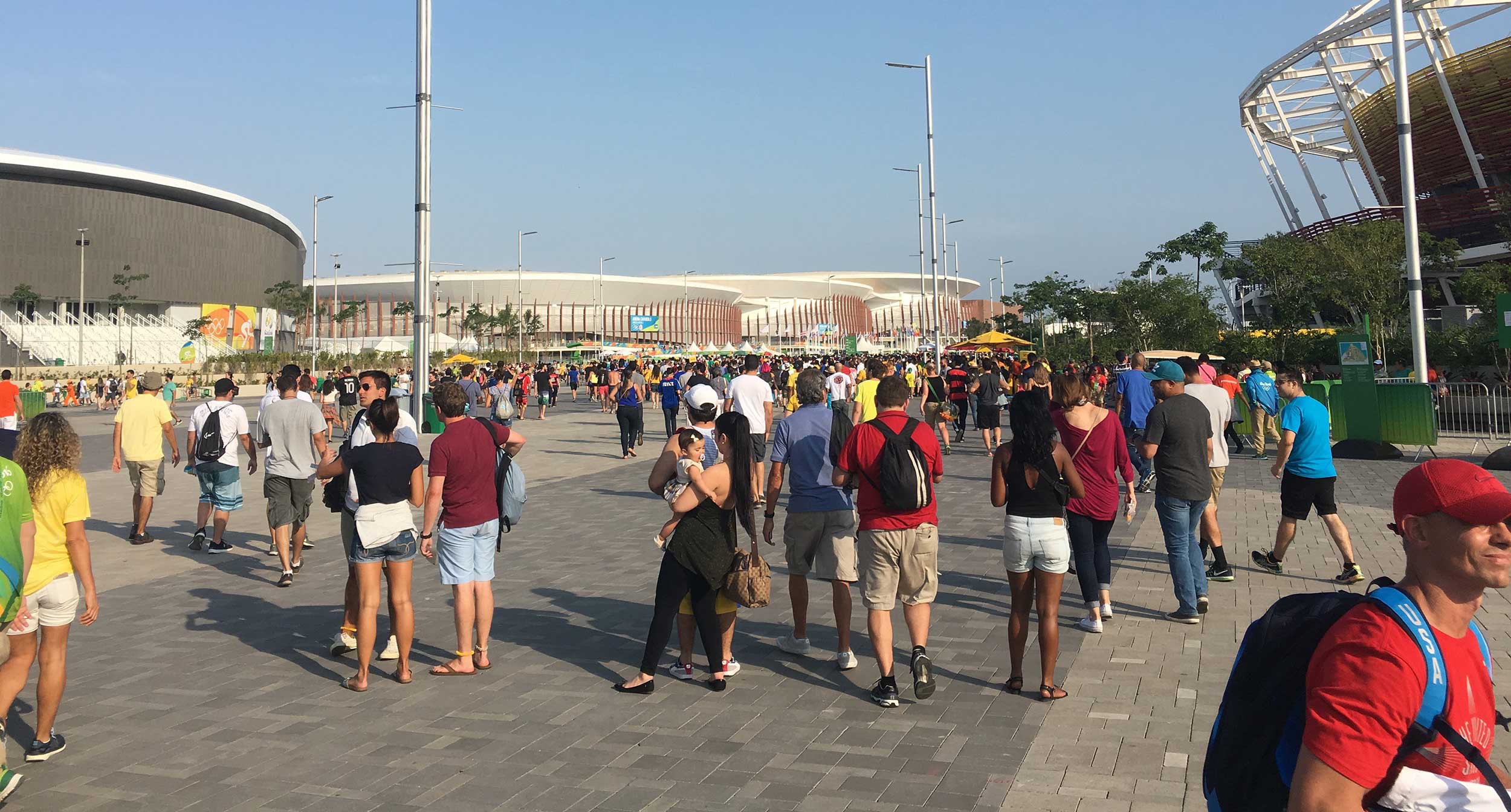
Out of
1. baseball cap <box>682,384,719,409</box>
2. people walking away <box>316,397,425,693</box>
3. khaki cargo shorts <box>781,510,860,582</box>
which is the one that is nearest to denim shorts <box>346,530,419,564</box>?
people walking away <box>316,397,425,693</box>

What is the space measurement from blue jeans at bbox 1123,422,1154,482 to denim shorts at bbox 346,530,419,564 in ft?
24.0

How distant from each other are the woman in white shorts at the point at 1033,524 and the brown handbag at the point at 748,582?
1.29 meters

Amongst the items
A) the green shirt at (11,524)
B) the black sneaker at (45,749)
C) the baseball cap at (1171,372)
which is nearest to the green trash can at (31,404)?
the black sneaker at (45,749)

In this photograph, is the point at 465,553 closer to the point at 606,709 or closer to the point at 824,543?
the point at 606,709

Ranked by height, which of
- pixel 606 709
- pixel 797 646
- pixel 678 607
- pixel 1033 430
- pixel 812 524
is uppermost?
pixel 1033 430

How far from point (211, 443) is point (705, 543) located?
629 centimetres

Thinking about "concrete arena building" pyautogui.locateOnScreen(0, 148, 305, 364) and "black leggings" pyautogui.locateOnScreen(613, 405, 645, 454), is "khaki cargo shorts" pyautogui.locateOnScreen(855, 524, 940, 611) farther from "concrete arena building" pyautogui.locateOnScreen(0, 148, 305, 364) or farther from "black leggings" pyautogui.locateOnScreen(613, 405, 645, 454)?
"concrete arena building" pyautogui.locateOnScreen(0, 148, 305, 364)

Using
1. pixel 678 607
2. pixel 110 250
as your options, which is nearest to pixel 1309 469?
pixel 678 607

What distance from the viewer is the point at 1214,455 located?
8.34 meters

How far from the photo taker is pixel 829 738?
200 inches

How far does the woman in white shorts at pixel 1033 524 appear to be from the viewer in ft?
18.7

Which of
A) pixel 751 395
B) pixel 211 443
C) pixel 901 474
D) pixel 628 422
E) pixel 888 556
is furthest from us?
pixel 628 422

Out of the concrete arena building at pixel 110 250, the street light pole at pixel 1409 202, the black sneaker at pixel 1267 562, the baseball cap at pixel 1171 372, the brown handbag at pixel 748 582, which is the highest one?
the concrete arena building at pixel 110 250

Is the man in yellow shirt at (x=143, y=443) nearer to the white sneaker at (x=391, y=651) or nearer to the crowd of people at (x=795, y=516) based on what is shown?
the crowd of people at (x=795, y=516)
